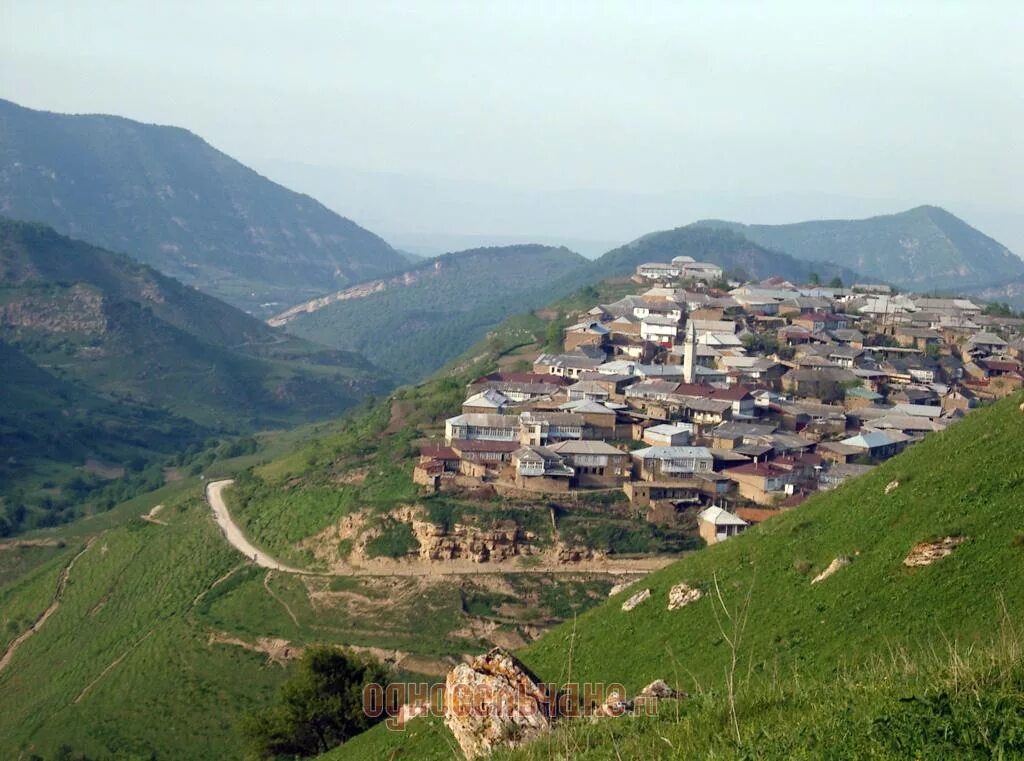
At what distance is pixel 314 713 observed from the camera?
1814cm

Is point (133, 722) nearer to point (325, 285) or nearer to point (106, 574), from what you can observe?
point (106, 574)

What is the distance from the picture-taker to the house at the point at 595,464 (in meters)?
30.7

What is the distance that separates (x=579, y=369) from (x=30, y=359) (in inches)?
1801

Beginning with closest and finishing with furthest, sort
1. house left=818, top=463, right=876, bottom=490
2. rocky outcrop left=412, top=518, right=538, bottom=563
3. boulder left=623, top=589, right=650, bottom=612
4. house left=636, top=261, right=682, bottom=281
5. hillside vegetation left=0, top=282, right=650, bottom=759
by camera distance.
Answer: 1. boulder left=623, top=589, right=650, bottom=612
2. hillside vegetation left=0, top=282, right=650, bottom=759
3. rocky outcrop left=412, top=518, right=538, bottom=563
4. house left=818, top=463, right=876, bottom=490
5. house left=636, top=261, right=682, bottom=281

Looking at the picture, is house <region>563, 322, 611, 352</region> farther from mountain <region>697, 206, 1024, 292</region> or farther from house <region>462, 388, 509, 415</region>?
mountain <region>697, 206, 1024, 292</region>

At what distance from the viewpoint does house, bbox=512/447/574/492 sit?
30156mm

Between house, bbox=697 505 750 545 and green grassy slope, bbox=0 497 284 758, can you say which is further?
house, bbox=697 505 750 545

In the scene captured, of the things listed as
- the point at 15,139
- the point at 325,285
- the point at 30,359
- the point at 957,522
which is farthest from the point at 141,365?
the point at 15,139

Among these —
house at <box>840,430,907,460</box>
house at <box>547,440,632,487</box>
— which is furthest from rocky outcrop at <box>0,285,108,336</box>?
house at <box>840,430,907,460</box>

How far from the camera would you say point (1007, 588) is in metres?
12.4

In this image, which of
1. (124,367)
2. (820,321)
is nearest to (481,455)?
(820,321)

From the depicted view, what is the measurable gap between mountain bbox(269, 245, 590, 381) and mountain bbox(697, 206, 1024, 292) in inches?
1451

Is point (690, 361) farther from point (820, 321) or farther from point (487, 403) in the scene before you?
point (820, 321)

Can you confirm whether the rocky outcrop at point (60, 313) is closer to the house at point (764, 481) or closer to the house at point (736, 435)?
the house at point (736, 435)
